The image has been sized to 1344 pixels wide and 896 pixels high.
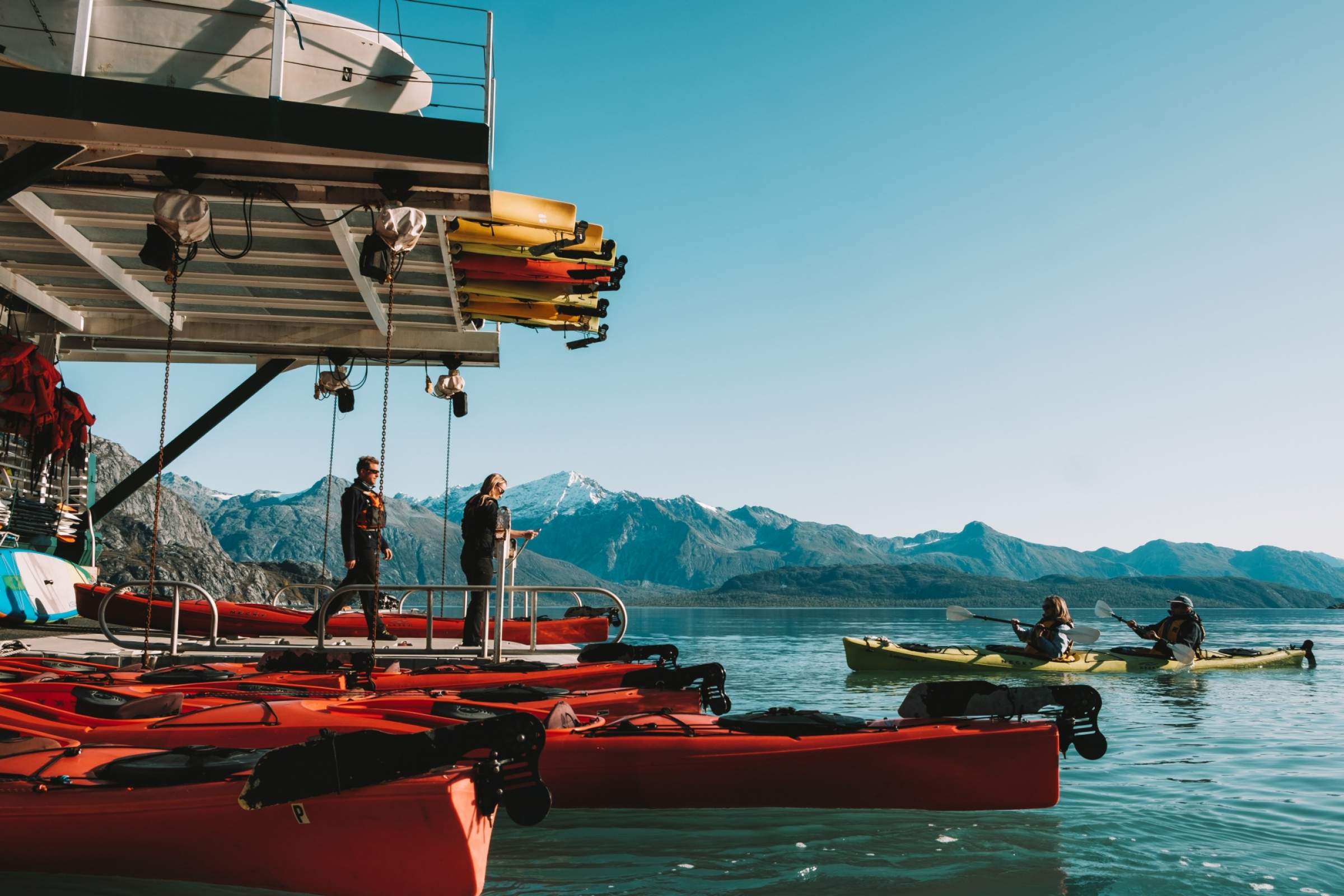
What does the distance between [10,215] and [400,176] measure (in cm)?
452

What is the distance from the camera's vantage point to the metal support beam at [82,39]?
6340 mm

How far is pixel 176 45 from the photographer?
23.8ft

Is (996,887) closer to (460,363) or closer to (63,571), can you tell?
(460,363)

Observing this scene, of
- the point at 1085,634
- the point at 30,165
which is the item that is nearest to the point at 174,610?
the point at 30,165

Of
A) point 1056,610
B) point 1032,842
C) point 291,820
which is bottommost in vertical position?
point 1032,842

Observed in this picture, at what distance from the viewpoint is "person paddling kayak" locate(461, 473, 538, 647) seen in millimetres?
10367

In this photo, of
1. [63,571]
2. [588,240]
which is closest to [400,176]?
[588,240]

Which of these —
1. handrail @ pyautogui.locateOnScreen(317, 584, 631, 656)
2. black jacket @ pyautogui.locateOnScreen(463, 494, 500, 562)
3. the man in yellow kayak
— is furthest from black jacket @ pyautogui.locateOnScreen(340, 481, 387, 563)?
the man in yellow kayak

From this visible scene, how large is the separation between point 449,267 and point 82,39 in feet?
13.8

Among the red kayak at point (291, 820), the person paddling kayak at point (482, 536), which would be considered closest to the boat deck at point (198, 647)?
the person paddling kayak at point (482, 536)

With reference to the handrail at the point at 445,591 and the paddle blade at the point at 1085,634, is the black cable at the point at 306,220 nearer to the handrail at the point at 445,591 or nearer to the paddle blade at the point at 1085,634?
the handrail at the point at 445,591

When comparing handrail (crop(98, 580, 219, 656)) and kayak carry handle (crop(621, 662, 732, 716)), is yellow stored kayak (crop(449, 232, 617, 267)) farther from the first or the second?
kayak carry handle (crop(621, 662, 732, 716))

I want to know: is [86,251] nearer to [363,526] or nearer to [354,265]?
[354,265]

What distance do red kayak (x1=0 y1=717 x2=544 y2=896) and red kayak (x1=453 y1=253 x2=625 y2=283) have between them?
6.87m
